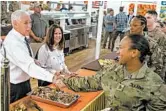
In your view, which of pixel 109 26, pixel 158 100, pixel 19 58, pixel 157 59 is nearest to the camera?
pixel 158 100

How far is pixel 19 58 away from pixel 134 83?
3.45 ft

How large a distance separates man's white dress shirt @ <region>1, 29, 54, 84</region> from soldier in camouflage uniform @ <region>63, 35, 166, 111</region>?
0.68m

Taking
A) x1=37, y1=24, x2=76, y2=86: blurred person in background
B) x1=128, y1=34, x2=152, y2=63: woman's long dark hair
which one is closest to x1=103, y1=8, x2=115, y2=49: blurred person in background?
x1=37, y1=24, x2=76, y2=86: blurred person in background

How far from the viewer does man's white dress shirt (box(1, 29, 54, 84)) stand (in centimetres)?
219

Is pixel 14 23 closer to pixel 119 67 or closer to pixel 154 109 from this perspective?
pixel 119 67

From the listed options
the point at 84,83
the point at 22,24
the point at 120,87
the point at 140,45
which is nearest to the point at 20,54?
the point at 22,24

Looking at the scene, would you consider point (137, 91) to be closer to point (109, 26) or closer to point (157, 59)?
point (157, 59)

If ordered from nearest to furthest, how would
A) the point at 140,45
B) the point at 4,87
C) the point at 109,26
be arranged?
the point at 4,87 < the point at 140,45 < the point at 109,26

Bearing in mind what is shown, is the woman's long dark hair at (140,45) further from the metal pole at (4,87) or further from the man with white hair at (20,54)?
the metal pole at (4,87)

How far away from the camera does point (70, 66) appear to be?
22.2 ft

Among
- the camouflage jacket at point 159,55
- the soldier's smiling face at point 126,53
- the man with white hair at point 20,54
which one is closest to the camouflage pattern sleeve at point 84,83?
the man with white hair at point 20,54

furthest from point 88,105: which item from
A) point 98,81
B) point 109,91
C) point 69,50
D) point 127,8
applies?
point 127,8

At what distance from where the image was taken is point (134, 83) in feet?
5.78

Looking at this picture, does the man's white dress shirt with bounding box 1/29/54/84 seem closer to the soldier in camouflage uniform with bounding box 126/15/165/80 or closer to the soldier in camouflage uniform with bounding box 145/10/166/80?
the soldier in camouflage uniform with bounding box 126/15/165/80
